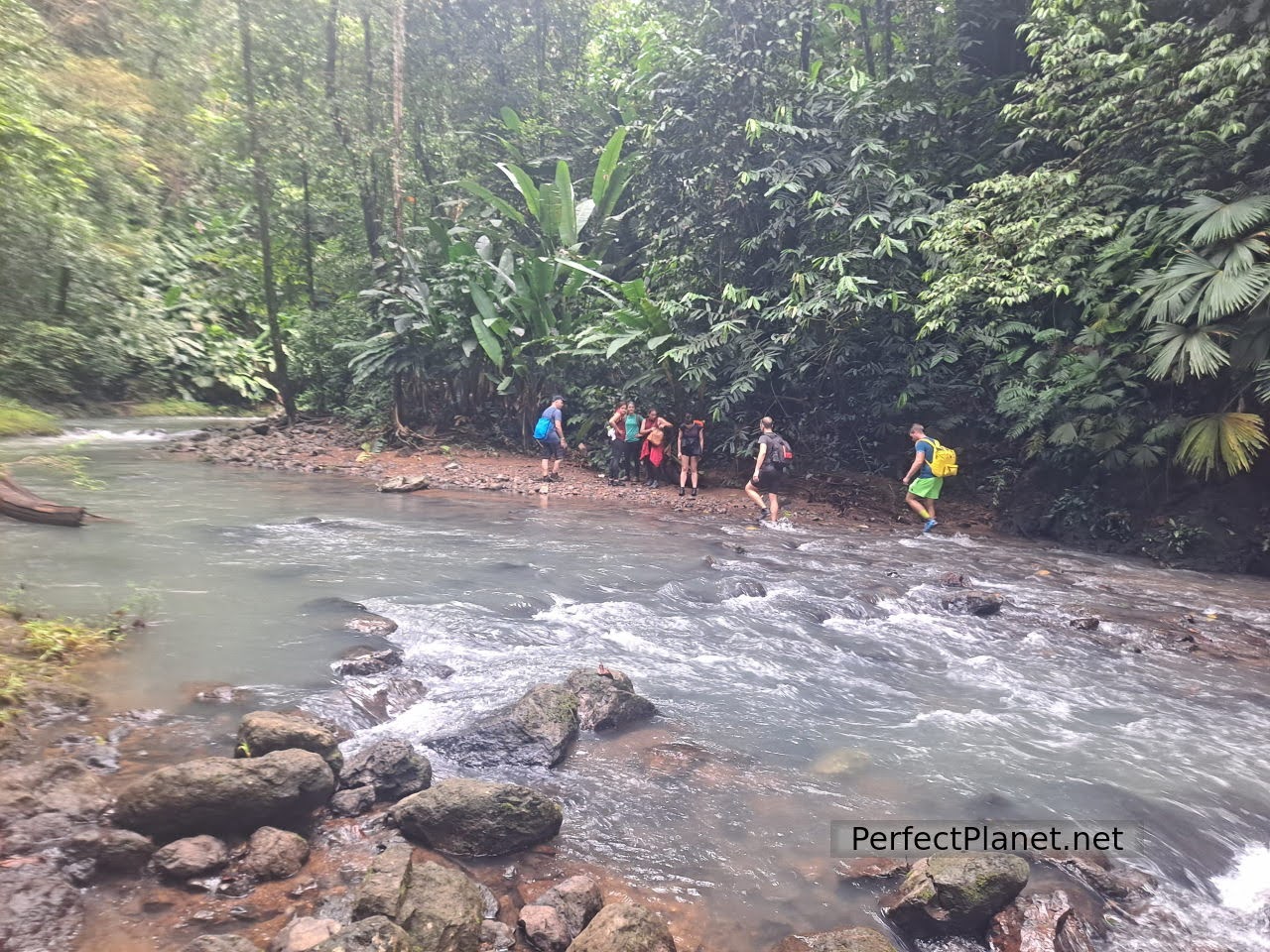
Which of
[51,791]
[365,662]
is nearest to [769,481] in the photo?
[365,662]

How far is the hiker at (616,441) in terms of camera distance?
15.0m

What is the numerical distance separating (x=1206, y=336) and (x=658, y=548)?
23.4ft

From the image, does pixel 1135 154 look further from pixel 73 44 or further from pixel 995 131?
pixel 73 44

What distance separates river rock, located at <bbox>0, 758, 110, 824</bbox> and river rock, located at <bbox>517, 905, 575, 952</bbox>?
2087 mm

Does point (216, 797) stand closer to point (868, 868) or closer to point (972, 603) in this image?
point (868, 868)

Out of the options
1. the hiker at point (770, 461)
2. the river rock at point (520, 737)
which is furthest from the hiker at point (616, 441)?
the river rock at point (520, 737)

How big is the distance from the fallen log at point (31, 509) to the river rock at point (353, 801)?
6.36 m

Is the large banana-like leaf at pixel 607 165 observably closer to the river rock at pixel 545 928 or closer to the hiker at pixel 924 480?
the hiker at pixel 924 480

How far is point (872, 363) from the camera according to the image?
14.3 meters

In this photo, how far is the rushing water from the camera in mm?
4062

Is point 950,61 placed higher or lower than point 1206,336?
higher

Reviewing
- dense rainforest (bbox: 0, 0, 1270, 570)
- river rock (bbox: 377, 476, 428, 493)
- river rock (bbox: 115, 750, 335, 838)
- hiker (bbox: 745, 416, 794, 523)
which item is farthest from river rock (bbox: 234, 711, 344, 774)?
river rock (bbox: 377, 476, 428, 493)

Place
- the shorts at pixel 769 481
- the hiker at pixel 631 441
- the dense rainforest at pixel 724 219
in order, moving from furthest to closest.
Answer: the hiker at pixel 631 441, the shorts at pixel 769 481, the dense rainforest at pixel 724 219

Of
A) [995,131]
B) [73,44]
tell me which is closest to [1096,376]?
[995,131]
